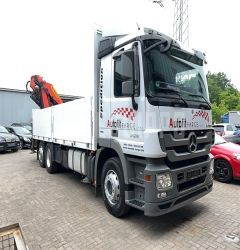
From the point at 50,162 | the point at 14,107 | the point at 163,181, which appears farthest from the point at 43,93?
the point at 14,107

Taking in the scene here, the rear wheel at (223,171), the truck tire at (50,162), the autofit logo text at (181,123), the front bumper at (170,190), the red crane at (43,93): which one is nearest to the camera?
the front bumper at (170,190)

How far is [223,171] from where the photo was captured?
6.75 metres

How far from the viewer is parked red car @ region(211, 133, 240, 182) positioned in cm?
643

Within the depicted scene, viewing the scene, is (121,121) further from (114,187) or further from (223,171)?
(223,171)

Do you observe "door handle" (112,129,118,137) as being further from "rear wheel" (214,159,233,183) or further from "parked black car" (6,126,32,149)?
"parked black car" (6,126,32,149)

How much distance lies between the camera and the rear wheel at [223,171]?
21.6 ft

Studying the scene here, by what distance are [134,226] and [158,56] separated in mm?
2825

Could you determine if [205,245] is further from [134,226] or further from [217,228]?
[134,226]

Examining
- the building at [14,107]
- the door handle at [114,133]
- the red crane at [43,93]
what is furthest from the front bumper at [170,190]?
the building at [14,107]

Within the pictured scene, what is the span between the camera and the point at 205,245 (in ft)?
11.4

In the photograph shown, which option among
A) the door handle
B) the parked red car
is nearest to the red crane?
the door handle

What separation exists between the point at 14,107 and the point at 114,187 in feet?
74.1

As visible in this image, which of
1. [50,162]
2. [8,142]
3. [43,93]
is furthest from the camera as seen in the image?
[8,142]

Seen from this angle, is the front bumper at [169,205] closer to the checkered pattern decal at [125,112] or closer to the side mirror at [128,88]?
the checkered pattern decal at [125,112]
